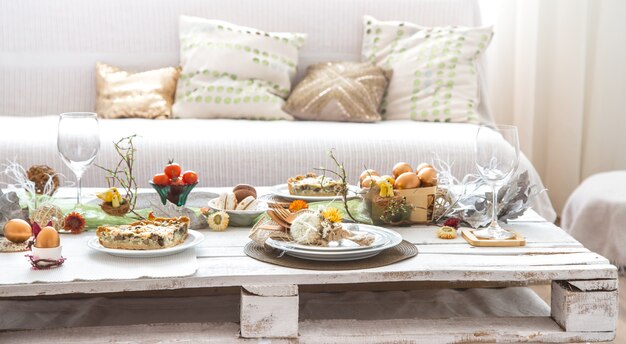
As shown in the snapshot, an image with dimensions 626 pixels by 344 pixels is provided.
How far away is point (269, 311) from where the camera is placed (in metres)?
1.32

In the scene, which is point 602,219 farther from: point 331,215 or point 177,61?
point 177,61

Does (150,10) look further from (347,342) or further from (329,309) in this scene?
(347,342)

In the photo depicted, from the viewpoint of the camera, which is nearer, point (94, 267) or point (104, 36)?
point (94, 267)

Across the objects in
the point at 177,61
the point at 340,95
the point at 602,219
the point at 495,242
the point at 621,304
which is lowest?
the point at 621,304

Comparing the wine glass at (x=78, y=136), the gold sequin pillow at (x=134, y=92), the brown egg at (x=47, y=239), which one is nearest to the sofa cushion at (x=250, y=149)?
the gold sequin pillow at (x=134, y=92)

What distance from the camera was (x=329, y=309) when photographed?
6.28 feet

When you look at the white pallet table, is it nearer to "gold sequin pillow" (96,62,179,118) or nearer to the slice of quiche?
the slice of quiche

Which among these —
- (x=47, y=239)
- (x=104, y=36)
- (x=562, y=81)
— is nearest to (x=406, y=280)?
(x=47, y=239)

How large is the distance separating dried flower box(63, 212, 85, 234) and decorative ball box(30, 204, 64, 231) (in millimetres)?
16

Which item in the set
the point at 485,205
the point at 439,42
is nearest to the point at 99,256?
the point at 485,205

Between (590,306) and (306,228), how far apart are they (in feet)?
1.63

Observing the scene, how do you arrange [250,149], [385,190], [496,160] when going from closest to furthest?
[496,160], [385,190], [250,149]

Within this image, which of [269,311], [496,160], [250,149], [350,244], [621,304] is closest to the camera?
[269,311]

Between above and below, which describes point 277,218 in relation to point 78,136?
below
